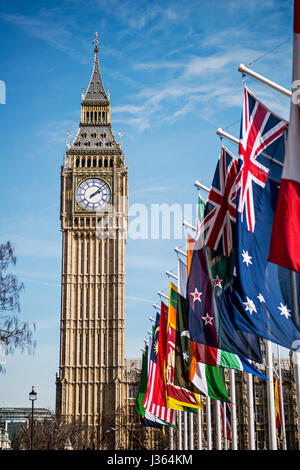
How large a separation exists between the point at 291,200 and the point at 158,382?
23.4m

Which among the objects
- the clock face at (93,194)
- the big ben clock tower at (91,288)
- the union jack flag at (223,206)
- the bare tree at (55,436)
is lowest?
the bare tree at (55,436)

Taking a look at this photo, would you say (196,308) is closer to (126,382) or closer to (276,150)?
(276,150)

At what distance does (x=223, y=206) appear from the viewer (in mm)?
19531

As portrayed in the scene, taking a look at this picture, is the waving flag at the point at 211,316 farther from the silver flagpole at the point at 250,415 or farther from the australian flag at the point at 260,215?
the silver flagpole at the point at 250,415

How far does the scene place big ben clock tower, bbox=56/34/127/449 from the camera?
80.4 m

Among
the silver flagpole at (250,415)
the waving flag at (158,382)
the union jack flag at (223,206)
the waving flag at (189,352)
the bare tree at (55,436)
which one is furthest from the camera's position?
the bare tree at (55,436)

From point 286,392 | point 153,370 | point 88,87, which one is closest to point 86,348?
point 286,392

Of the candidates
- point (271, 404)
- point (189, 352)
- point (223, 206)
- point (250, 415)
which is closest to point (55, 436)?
point (189, 352)

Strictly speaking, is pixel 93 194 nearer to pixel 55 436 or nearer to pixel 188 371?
pixel 55 436

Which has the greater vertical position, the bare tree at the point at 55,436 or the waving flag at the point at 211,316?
the waving flag at the point at 211,316

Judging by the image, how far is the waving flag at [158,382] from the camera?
33625mm

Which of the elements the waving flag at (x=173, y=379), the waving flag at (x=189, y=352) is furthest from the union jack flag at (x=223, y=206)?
the waving flag at (x=173, y=379)

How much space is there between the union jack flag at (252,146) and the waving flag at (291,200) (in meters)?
2.69
